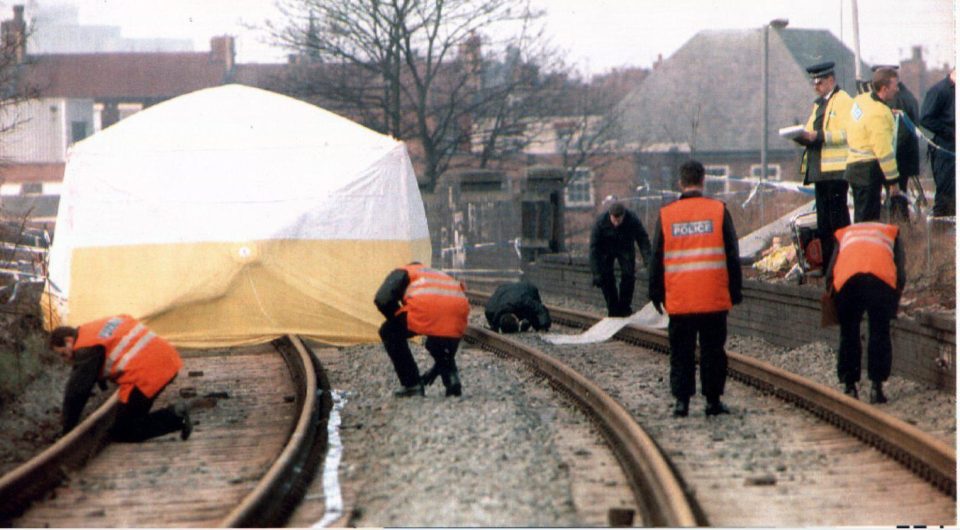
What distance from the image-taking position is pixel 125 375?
9.75 metres

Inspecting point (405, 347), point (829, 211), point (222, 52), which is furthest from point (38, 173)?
point (405, 347)

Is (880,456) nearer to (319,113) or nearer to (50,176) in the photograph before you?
(319,113)

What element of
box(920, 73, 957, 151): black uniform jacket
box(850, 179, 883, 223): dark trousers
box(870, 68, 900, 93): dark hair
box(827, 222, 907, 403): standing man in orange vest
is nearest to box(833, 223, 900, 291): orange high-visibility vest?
box(827, 222, 907, 403): standing man in orange vest

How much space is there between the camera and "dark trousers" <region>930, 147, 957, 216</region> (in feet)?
41.1

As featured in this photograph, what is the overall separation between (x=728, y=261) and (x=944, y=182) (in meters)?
4.19

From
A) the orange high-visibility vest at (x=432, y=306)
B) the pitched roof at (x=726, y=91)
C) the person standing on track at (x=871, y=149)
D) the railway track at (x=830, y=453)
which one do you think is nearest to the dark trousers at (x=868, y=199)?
the person standing on track at (x=871, y=149)

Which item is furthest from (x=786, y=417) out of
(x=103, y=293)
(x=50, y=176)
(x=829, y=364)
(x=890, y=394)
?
(x=50, y=176)

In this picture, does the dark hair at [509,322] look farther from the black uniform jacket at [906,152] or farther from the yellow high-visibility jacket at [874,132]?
the yellow high-visibility jacket at [874,132]

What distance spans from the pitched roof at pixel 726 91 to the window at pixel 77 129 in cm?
3466

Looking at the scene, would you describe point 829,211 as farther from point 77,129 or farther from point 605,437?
point 77,129

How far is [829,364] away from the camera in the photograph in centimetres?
1199

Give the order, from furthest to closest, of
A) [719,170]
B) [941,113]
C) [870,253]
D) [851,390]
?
[719,170]
[941,113]
[851,390]
[870,253]

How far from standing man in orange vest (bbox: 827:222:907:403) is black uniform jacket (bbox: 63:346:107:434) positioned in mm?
5206

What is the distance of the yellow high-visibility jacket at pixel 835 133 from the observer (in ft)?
41.8
